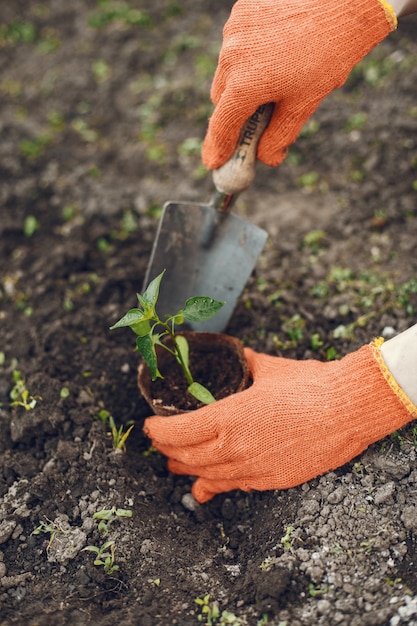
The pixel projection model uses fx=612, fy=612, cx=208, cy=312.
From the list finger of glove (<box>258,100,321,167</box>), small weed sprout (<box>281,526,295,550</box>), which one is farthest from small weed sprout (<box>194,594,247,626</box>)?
finger of glove (<box>258,100,321,167</box>)

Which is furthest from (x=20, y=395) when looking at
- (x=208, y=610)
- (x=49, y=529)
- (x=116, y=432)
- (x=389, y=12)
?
(x=389, y=12)

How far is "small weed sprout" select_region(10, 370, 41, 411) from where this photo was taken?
2.34 meters

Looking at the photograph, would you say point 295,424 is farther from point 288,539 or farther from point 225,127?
point 225,127

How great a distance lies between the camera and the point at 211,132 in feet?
7.38

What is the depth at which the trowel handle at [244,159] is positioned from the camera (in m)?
2.23

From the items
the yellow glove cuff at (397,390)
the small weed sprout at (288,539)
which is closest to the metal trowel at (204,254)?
the yellow glove cuff at (397,390)

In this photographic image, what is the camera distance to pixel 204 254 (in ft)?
8.58

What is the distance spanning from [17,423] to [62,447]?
214 millimetres

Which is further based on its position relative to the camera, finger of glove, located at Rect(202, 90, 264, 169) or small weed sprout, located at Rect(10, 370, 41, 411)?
small weed sprout, located at Rect(10, 370, 41, 411)

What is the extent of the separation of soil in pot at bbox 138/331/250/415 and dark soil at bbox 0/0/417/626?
0.65 ft

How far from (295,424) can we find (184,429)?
1.25ft

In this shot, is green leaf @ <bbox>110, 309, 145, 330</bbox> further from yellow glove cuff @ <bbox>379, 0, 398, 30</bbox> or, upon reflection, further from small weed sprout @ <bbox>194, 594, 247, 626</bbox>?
yellow glove cuff @ <bbox>379, 0, 398, 30</bbox>

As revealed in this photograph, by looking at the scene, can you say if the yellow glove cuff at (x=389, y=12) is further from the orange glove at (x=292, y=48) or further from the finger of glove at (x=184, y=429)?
the finger of glove at (x=184, y=429)

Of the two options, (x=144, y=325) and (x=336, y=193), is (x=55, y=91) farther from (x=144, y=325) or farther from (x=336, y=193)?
(x=144, y=325)
